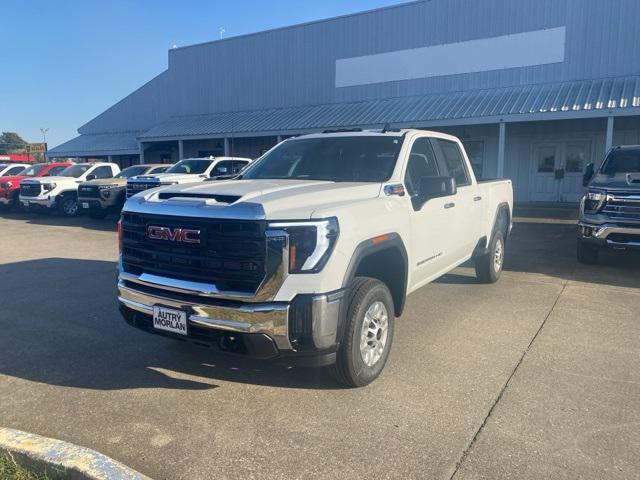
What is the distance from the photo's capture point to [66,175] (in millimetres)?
17250

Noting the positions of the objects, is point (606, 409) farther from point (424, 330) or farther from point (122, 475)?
point (122, 475)

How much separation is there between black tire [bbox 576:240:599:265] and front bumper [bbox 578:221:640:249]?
0.27m

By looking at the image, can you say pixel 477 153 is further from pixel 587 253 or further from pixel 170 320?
pixel 170 320

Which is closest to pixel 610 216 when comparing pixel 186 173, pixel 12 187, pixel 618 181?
pixel 618 181

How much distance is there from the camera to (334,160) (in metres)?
5.07

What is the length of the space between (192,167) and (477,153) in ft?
40.2

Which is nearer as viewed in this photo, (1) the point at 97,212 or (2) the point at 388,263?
(2) the point at 388,263

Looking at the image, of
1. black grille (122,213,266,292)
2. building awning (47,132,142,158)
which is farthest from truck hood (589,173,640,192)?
building awning (47,132,142,158)

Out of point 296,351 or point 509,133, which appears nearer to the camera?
point 296,351

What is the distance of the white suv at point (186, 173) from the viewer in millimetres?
13028

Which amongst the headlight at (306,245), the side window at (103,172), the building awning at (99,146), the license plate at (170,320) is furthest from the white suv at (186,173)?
the building awning at (99,146)

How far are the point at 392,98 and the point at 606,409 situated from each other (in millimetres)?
19727

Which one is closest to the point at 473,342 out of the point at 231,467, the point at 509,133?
the point at 231,467

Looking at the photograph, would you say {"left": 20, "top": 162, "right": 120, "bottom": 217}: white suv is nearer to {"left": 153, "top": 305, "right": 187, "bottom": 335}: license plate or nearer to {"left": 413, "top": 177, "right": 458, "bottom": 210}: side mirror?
{"left": 153, "top": 305, "right": 187, "bottom": 335}: license plate
